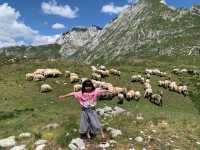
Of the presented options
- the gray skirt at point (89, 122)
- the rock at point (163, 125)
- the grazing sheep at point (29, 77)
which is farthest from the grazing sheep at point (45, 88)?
the gray skirt at point (89, 122)

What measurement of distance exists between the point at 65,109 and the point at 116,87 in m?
8.05

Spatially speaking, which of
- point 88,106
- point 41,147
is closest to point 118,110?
point 88,106

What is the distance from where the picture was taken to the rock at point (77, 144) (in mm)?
27094

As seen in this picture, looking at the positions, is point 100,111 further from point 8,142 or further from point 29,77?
point 29,77

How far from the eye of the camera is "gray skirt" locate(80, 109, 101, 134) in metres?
27.7

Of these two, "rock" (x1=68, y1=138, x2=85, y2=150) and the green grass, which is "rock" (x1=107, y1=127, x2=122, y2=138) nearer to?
the green grass

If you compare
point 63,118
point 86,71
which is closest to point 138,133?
point 63,118

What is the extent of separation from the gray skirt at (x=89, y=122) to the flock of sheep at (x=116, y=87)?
13.3m

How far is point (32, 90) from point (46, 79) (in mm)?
3865

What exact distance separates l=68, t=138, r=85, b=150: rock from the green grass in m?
0.46

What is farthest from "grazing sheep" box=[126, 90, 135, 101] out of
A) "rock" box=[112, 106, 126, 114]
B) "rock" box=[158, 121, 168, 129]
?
"rock" box=[158, 121, 168, 129]

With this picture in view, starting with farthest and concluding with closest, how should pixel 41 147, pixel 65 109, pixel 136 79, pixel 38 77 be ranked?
pixel 136 79, pixel 38 77, pixel 65 109, pixel 41 147

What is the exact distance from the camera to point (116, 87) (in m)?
44.8

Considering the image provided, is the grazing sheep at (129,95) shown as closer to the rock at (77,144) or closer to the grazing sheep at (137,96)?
the grazing sheep at (137,96)
